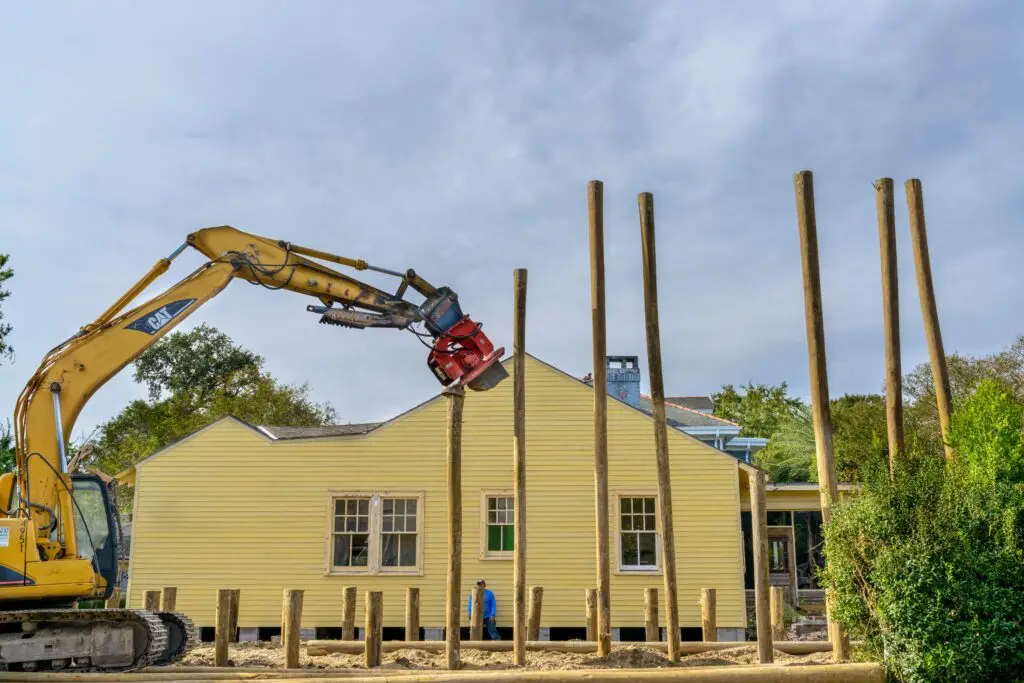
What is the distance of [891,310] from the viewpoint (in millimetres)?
→ 12078

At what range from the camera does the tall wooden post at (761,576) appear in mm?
11781

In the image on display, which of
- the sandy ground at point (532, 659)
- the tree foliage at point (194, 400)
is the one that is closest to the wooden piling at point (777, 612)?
the sandy ground at point (532, 659)

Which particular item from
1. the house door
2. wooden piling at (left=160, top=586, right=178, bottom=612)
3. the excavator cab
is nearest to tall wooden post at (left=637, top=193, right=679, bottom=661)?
the excavator cab

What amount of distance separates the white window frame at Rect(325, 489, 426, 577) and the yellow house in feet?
0.09

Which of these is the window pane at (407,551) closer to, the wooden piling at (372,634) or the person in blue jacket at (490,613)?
the person in blue jacket at (490,613)

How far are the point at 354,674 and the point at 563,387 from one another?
1001 cm

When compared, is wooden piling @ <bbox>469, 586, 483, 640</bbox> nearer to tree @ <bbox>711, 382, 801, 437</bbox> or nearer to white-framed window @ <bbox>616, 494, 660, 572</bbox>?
white-framed window @ <bbox>616, 494, 660, 572</bbox>

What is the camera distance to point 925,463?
10516 millimetres

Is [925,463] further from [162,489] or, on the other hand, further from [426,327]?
[162,489]

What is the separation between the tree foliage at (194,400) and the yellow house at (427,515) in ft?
46.4


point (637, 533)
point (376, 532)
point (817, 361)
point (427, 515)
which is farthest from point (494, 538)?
point (817, 361)

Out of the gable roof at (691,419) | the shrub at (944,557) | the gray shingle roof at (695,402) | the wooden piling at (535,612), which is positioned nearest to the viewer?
the shrub at (944,557)

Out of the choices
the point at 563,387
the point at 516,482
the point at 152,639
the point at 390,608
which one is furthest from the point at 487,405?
the point at 152,639

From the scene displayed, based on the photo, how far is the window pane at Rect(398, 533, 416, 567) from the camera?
20812 mm
